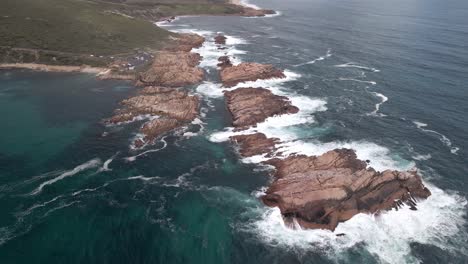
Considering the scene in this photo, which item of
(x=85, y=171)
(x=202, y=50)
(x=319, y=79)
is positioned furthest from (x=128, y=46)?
(x=85, y=171)

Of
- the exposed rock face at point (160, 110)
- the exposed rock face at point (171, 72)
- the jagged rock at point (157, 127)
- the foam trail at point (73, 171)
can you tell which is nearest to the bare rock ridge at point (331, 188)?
the jagged rock at point (157, 127)

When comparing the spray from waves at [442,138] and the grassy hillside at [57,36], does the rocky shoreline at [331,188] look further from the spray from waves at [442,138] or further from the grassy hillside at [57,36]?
the grassy hillside at [57,36]

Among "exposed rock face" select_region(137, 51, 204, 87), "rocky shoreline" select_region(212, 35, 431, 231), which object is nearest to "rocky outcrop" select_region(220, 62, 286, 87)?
"exposed rock face" select_region(137, 51, 204, 87)

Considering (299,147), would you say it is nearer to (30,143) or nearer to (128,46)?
(30,143)

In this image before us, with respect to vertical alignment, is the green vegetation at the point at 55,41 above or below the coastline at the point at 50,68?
above

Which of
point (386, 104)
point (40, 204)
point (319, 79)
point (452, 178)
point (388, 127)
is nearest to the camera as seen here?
point (40, 204)

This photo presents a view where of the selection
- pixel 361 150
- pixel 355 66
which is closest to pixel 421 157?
pixel 361 150

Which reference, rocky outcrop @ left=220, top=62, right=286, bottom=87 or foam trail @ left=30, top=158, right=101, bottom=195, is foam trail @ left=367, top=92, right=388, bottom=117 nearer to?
rocky outcrop @ left=220, top=62, right=286, bottom=87
